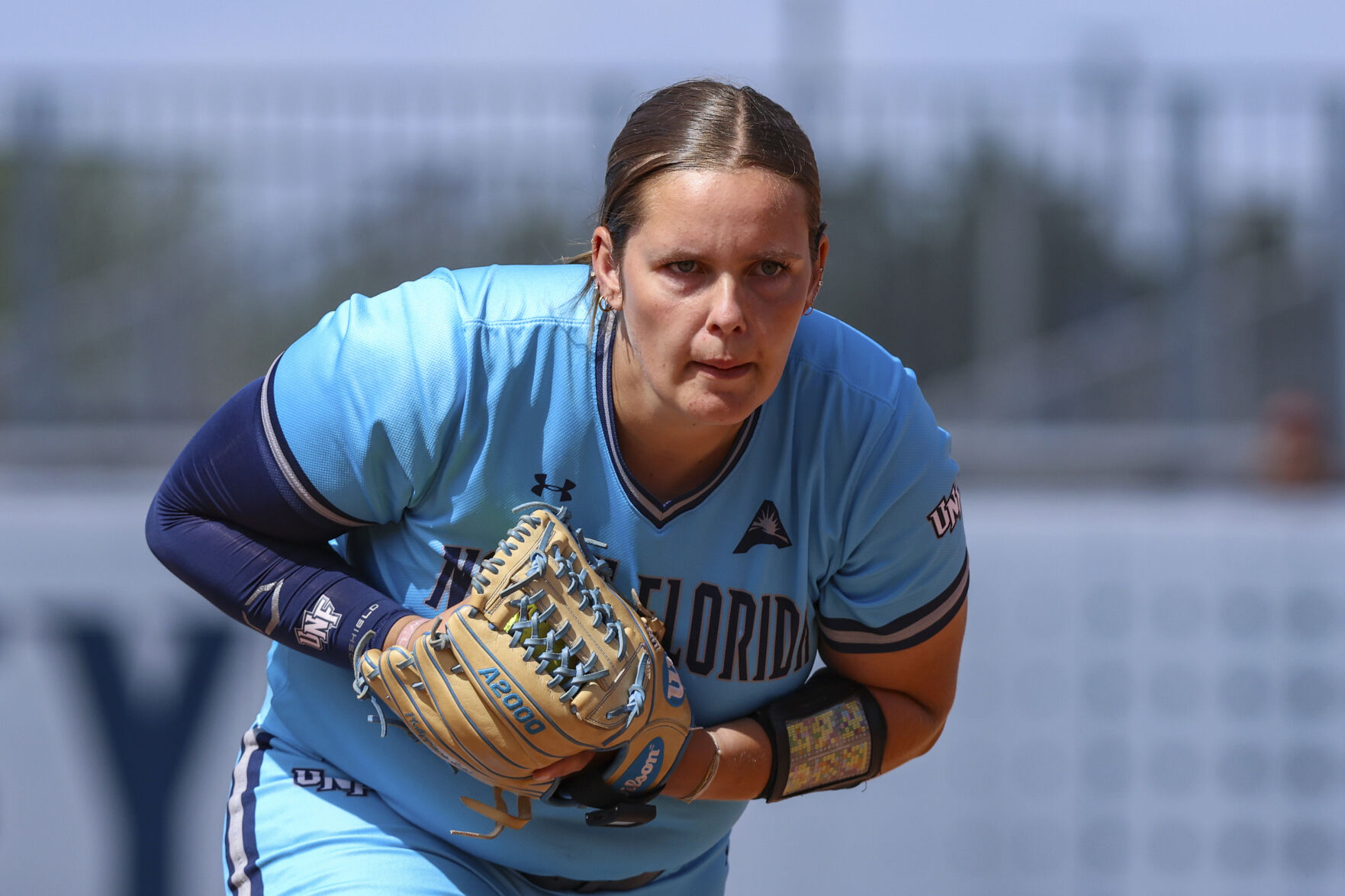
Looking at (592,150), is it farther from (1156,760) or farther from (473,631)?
(473,631)

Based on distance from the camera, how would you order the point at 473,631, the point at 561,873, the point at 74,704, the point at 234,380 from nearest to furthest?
the point at 473,631 → the point at 561,873 → the point at 74,704 → the point at 234,380

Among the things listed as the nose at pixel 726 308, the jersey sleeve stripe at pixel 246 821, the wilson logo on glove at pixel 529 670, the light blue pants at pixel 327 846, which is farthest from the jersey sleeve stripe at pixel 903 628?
the jersey sleeve stripe at pixel 246 821

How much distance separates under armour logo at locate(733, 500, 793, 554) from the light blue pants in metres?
0.57

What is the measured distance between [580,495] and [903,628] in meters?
0.54

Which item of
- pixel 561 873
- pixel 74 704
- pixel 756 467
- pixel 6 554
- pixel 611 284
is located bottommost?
pixel 74 704

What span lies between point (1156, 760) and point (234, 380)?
3782mm

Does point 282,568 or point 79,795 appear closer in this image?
point 282,568

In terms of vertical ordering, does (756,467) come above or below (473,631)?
above

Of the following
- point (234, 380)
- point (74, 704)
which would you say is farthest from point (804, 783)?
point (234, 380)

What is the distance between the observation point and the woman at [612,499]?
177 cm

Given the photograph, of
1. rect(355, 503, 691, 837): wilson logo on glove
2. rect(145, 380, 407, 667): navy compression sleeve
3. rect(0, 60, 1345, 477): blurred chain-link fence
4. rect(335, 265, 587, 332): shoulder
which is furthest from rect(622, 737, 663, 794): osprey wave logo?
rect(0, 60, 1345, 477): blurred chain-link fence

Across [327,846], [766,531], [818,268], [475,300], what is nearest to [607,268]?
[475,300]

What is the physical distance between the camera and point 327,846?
194cm

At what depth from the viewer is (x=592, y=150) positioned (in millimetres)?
5184
